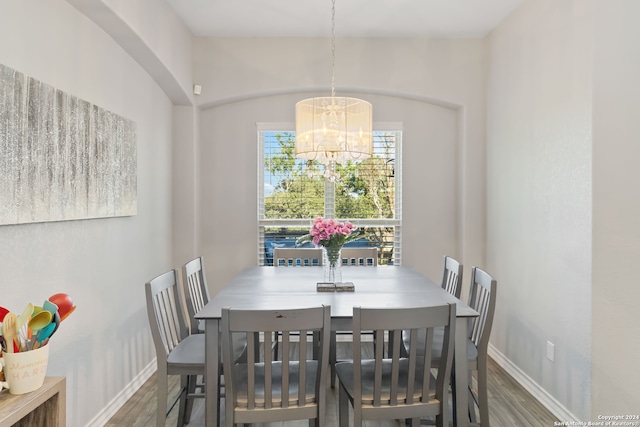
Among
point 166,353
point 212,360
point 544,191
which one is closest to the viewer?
point 212,360

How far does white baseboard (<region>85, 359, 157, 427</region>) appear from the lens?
2.52 meters

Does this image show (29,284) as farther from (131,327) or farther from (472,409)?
(472,409)

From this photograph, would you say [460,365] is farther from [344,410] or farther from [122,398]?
[122,398]

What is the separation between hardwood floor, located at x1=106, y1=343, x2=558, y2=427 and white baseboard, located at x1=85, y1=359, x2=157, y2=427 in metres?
0.03

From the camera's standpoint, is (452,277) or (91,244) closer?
(91,244)

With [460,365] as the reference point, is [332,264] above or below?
above

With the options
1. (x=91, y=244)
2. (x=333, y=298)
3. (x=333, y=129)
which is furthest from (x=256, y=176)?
(x=333, y=298)

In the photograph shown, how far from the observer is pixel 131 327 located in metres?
3.00

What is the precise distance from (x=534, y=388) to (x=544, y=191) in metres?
1.39

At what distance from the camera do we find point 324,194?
4203 millimetres

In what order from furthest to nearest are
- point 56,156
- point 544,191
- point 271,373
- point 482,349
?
point 544,191
point 482,349
point 56,156
point 271,373

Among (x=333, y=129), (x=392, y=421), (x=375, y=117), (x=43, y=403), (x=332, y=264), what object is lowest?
(x=392, y=421)

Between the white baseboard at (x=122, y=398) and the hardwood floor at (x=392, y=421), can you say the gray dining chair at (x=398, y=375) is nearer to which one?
the hardwood floor at (x=392, y=421)

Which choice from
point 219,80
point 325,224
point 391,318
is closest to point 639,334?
point 391,318
